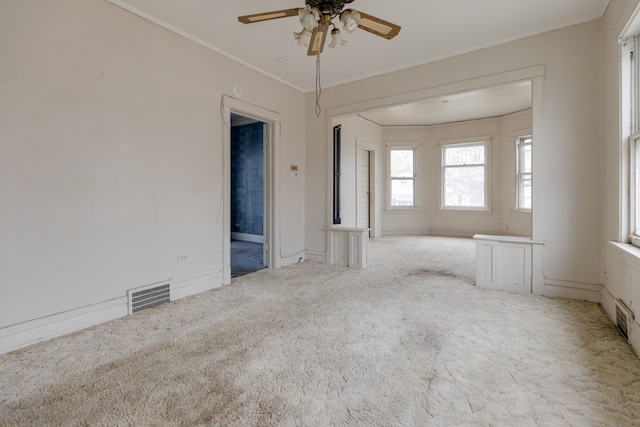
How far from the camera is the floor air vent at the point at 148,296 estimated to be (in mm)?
2867

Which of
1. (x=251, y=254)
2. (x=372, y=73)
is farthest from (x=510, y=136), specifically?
(x=251, y=254)

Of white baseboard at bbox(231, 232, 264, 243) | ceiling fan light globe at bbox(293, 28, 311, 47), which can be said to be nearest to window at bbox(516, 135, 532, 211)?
white baseboard at bbox(231, 232, 264, 243)

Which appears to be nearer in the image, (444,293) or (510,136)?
(444,293)

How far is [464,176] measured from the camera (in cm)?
759

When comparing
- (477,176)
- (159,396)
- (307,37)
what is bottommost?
(159,396)

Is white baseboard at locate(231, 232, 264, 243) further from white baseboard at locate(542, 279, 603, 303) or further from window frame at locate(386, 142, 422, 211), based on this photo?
white baseboard at locate(542, 279, 603, 303)

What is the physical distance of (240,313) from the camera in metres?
2.85

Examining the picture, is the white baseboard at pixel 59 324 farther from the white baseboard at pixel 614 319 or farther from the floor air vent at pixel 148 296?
the white baseboard at pixel 614 319

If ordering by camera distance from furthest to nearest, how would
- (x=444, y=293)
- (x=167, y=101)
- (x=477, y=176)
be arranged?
(x=477, y=176) → (x=444, y=293) → (x=167, y=101)

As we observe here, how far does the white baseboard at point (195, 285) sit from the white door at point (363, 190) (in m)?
3.98

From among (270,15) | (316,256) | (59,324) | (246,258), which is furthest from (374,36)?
(59,324)

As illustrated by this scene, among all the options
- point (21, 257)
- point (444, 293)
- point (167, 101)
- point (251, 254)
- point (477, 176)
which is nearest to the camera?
point (21, 257)

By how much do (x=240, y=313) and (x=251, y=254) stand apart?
2.90 m

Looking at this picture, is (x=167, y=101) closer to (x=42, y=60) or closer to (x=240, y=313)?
(x=42, y=60)
